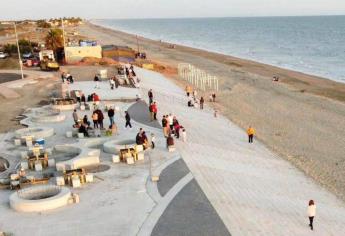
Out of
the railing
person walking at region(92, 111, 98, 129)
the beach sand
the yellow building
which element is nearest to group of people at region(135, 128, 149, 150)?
person walking at region(92, 111, 98, 129)

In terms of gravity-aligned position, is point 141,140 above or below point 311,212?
above

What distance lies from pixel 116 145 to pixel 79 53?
3459 centimetres

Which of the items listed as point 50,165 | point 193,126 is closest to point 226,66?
point 193,126

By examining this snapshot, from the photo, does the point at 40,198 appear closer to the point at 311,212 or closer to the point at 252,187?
the point at 252,187

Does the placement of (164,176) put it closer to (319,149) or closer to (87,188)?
(87,188)

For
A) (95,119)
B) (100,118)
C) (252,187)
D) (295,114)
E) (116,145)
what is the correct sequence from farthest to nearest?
(295,114)
(100,118)
(95,119)
(116,145)
(252,187)

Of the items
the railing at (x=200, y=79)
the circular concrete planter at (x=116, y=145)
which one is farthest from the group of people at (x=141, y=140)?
the railing at (x=200, y=79)

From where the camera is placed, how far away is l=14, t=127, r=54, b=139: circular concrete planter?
2152 cm

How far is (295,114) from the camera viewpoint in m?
34.2

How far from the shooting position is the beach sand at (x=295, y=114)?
22678 mm

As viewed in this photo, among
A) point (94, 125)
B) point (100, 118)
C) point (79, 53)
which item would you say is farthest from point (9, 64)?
point (100, 118)

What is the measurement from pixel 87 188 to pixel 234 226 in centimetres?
529

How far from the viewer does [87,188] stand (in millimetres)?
15641

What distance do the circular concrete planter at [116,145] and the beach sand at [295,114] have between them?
791 cm
